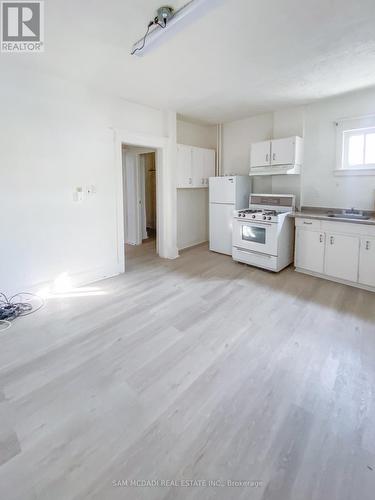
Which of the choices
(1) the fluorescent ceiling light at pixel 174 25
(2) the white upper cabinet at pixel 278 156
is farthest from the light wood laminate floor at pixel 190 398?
(1) the fluorescent ceiling light at pixel 174 25

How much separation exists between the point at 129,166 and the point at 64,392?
5.18m

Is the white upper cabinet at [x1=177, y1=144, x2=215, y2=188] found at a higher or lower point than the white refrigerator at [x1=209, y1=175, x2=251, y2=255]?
higher

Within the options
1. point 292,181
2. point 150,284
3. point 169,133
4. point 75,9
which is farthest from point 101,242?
point 292,181

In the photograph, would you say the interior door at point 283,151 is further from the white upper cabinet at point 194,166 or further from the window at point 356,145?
the white upper cabinet at point 194,166

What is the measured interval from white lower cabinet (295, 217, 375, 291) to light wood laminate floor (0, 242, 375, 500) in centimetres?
45

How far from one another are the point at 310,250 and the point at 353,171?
4.37 ft

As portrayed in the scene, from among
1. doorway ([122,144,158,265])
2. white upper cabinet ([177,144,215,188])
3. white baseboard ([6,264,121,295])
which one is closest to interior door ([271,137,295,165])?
white upper cabinet ([177,144,215,188])

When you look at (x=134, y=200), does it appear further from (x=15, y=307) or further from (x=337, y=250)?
(x=337, y=250)

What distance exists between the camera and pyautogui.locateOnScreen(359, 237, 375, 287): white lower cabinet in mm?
3434

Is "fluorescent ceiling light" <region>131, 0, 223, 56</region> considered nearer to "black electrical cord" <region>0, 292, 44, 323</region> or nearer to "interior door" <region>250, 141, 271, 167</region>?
"interior door" <region>250, 141, 271, 167</region>

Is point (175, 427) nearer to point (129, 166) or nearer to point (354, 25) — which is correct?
point (354, 25)

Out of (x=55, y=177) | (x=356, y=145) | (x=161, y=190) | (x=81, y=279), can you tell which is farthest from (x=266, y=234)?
(x=55, y=177)

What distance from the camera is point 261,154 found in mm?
4746

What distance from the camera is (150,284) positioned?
12.7 ft
